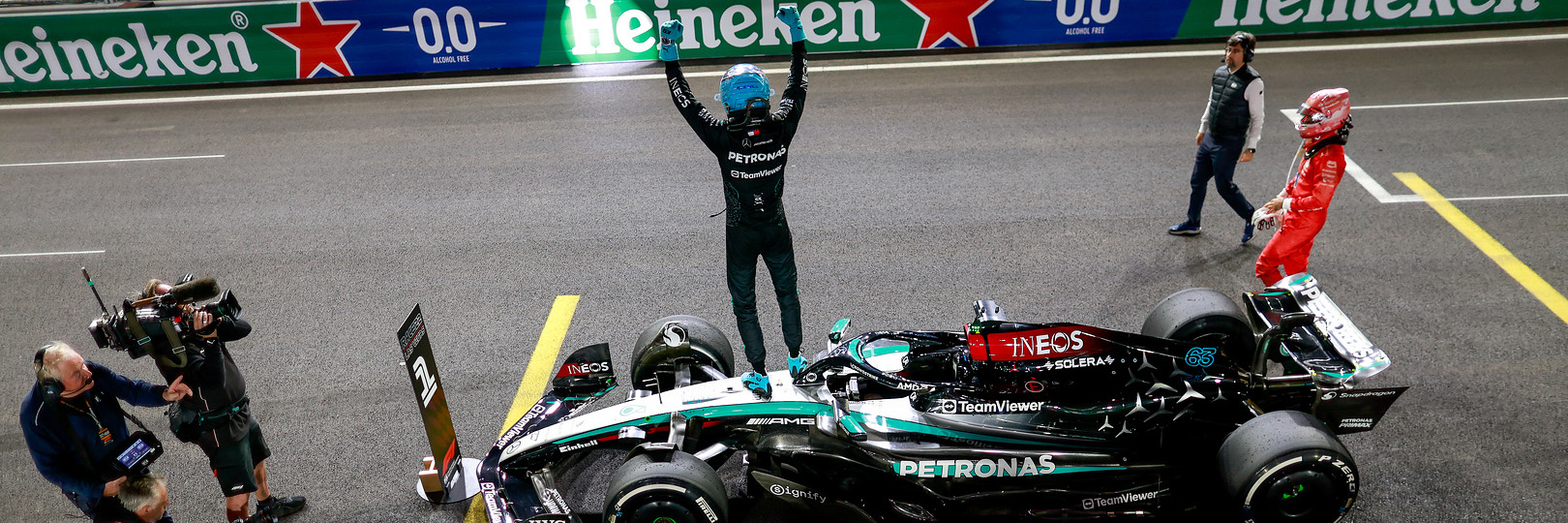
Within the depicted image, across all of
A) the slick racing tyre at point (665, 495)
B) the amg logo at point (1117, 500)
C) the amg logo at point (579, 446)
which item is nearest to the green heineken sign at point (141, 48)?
the amg logo at point (579, 446)

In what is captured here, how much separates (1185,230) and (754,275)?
12.9 ft

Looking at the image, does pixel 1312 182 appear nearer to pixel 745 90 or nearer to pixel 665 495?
pixel 745 90

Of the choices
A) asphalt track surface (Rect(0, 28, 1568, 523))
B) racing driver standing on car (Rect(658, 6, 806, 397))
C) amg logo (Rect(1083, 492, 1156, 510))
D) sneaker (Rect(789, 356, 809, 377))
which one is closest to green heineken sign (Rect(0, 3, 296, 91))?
asphalt track surface (Rect(0, 28, 1568, 523))

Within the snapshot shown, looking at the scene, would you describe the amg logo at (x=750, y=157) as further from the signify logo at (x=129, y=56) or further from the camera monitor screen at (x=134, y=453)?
the signify logo at (x=129, y=56)

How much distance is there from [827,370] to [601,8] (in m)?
9.36

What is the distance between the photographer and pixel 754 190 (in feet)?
17.3

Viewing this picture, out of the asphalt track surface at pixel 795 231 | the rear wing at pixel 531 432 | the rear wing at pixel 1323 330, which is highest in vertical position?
the rear wing at pixel 1323 330

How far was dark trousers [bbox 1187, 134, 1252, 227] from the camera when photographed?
7117 mm

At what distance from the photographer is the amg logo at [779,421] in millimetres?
4449

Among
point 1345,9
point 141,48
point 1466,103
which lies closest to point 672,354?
point 1466,103

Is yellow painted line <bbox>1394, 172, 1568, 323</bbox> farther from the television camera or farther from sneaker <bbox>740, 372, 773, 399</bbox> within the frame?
the television camera

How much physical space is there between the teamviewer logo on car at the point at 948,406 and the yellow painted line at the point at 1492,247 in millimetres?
4630

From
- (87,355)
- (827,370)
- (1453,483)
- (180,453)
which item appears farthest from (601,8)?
(1453,483)

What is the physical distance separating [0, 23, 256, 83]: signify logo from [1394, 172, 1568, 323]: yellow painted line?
45.2 feet
